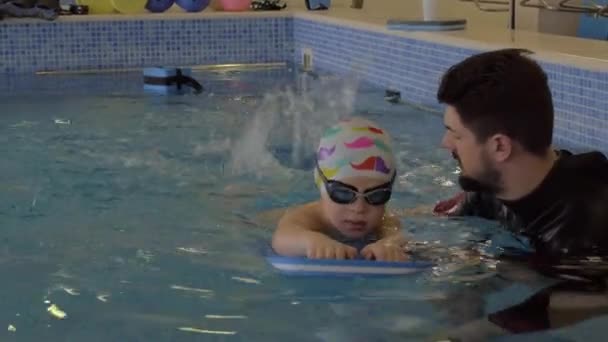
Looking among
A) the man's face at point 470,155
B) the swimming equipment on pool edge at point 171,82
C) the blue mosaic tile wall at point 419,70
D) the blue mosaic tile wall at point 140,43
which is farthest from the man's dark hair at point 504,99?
the blue mosaic tile wall at point 140,43

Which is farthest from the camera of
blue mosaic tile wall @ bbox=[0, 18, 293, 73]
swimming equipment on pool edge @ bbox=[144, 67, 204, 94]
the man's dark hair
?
blue mosaic tile wall @ bbox=[0, 18, 293, 73]

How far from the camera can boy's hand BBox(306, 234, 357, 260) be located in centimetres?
322

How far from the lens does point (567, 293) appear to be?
3.02m

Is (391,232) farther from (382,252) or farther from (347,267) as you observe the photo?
(347,267)

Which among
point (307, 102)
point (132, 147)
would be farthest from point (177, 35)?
point (132, 147)

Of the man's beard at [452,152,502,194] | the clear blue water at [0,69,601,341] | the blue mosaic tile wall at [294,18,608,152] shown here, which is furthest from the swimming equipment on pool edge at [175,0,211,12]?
the man's beard at [452,152,502,194]

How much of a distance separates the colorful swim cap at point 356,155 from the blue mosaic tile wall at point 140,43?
22.4 feet

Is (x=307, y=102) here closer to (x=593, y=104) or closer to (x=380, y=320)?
(x=593, y=104)

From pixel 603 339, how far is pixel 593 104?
234 centimetres

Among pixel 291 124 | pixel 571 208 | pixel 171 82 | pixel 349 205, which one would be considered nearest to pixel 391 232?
pixel 349 205

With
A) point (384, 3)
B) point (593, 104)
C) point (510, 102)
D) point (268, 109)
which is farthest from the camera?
point (384, 3)

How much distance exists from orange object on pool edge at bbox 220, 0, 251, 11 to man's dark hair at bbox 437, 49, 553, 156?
7698mm

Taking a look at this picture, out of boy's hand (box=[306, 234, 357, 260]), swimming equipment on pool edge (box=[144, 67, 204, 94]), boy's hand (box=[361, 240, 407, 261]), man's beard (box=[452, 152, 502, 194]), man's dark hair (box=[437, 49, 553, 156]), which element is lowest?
swimming equipment on pool edge (box=[144, 67, 204, 94])

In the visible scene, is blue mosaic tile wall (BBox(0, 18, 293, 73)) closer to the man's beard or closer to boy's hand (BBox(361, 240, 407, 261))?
boy's hand (BBox(361, 240, 407, 261))
